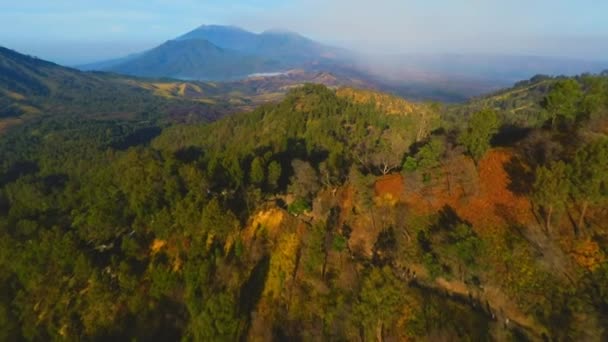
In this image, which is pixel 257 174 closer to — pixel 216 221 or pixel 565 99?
pixel 216 221

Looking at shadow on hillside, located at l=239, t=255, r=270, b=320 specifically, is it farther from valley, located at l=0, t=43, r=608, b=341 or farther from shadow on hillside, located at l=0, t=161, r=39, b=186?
shadow on hillside, located at l=0, t=161, r=39, b=186

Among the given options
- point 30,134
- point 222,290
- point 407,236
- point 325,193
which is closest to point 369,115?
point 325,193

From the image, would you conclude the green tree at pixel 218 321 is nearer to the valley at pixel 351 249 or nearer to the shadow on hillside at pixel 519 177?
the valley at pixel 351 249

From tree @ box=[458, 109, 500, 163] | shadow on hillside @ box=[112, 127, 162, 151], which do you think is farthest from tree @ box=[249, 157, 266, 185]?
shadow on hillside @ box=[112, 127, 162, 151]

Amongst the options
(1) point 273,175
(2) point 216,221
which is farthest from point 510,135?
(2) point 216,221

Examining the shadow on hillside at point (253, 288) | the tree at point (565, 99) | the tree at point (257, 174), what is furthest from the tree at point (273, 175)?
the tree at point (565, 99)

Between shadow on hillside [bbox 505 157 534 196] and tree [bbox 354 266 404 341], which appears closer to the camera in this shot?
tree [bbox 354 266 404 341]
